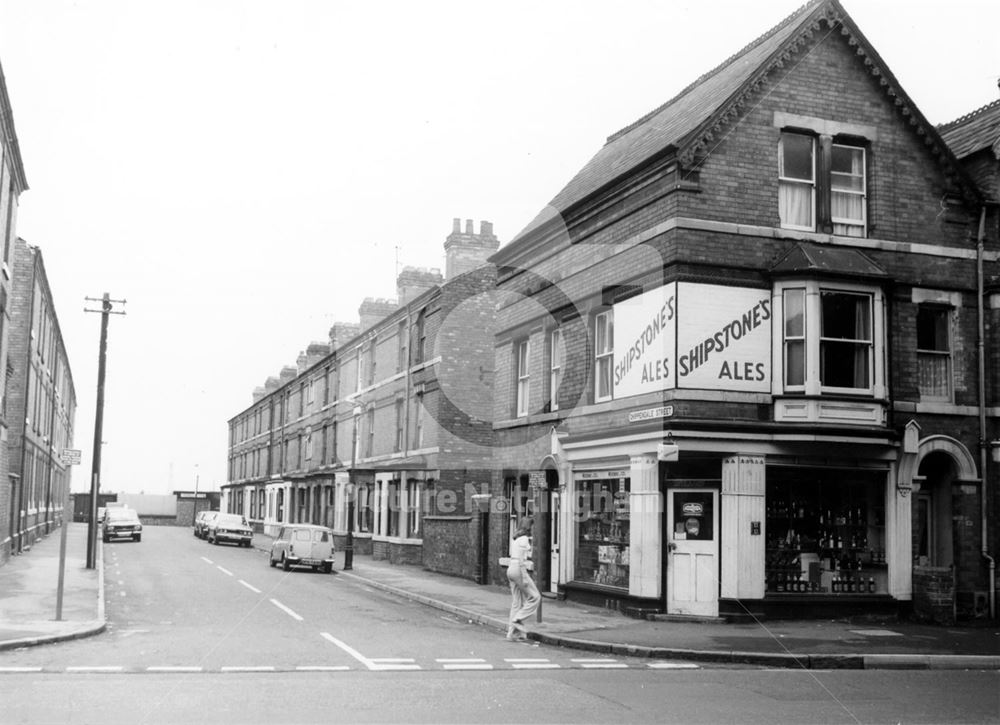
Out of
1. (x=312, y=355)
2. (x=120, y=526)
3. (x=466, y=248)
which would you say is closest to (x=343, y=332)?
(x=312, y=355)

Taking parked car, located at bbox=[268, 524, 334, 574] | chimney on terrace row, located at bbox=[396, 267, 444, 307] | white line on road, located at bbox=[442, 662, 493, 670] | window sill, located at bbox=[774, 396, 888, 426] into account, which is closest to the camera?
white line on road, located at bbox=[442, 662, 493, 670]

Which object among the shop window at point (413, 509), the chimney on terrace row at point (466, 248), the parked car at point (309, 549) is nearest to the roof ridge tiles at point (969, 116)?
the chimney on terrace row at point (466, 248)

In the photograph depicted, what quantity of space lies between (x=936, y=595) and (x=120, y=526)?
144 ft

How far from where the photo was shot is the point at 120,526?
53.0 m

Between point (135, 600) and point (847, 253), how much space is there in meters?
16.8

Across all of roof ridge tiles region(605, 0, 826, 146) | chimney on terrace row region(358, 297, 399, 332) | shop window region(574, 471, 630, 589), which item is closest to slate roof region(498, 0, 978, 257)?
roof ridge tiles region(605, 0, 826, 146)

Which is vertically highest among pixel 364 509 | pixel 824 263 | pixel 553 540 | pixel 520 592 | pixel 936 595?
pixel 824 263

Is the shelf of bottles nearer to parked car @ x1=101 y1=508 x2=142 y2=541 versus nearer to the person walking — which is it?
the person walking

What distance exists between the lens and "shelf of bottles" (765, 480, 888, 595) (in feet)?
63.0

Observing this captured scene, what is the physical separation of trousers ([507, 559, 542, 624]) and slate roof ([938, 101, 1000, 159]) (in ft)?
43.0

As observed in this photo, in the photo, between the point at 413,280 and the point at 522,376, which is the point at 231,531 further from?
the point at 522,376

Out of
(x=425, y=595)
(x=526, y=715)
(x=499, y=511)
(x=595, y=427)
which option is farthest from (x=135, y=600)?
(x=526, y=715)

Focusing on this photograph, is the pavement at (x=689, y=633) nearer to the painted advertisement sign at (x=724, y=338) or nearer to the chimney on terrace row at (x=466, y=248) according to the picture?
the painted advertisement sign at (x=724, y=338)

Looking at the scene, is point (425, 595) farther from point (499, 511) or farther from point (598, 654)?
point (598, 654)
